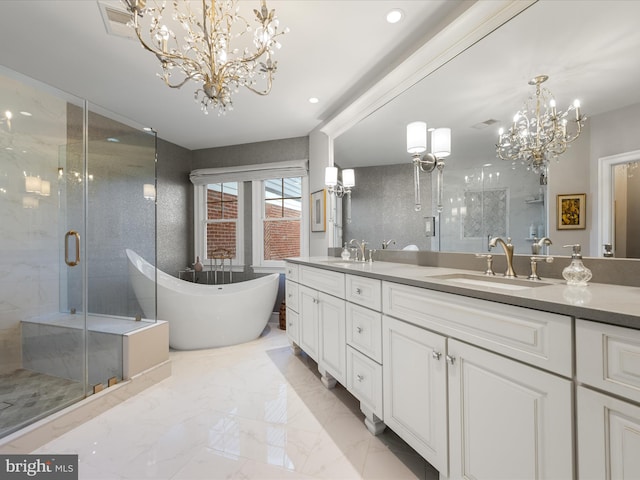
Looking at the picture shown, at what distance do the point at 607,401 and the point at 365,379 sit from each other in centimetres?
109

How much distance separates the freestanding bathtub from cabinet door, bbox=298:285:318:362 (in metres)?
0.80

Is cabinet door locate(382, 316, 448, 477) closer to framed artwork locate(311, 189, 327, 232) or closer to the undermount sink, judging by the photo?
the undermount sink

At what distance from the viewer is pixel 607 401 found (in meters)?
0.69

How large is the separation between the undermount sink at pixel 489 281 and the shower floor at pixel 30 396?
2.25 meters

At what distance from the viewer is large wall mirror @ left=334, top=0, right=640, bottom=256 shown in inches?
45.1

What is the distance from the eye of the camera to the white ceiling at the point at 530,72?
3.69 feet

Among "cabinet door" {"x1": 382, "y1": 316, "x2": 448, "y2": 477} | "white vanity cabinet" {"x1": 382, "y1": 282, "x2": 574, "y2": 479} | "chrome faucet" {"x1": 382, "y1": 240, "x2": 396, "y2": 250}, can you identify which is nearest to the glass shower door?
"cabinet door" {"x1": 382, "y1": 316, "x2": 448, "y2": 477}

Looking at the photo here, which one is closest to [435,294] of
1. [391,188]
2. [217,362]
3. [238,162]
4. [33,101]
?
[391,188]

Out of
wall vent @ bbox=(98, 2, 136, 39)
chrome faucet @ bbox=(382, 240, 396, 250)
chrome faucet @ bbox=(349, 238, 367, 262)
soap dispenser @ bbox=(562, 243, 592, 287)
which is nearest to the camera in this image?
soap dispenser @ bbox=(562, 243, 592, 287)

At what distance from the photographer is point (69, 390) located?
189cm

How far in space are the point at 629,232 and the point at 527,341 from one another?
2.28ft

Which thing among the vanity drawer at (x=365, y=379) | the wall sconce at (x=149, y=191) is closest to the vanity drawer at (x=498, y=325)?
the vanity drawer at (x=365, y=379)

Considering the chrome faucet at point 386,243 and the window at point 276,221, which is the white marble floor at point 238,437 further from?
the window at point 276,221

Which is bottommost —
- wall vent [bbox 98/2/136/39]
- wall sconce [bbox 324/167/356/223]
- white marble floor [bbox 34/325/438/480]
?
white marble floor [bbox 34/325/438/480]
